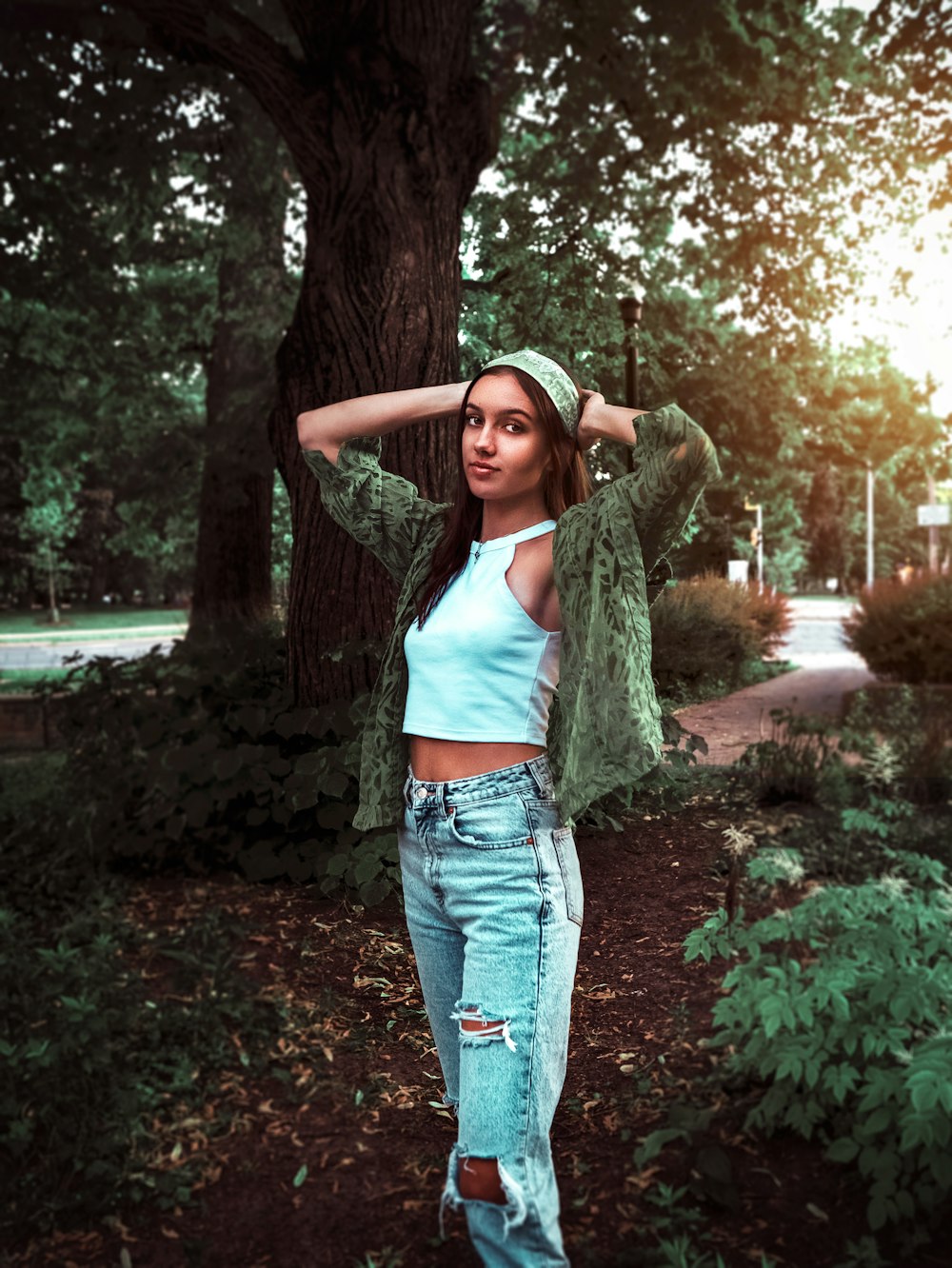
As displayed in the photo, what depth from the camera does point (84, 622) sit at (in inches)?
1640

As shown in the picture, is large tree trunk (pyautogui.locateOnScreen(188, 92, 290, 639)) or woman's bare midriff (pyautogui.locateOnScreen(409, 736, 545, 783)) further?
large tree trunk (pyautogui.locateOnScreen(188, 92, 290, 639))

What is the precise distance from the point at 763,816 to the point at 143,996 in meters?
2.68

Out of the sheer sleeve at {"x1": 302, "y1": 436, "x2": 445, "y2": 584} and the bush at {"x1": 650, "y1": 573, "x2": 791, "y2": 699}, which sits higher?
the sheer sleeve at {"x1": 302, "y1": 436, "x2": 445, "y2": 584}

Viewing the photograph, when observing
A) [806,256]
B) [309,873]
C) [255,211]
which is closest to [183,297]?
[255,211]

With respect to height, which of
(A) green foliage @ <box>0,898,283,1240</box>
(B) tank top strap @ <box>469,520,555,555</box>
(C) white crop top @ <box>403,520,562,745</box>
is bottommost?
(A) green foliage @ <box>0,898,283,1240</box>

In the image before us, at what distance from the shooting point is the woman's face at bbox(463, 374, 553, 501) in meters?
2.30

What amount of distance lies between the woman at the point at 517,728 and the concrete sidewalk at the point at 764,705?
11.4 feet

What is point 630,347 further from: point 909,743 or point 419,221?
point 909,743

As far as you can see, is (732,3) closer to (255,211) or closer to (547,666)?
(255,211)

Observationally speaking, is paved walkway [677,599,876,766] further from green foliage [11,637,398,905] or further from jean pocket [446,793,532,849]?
jean pocket [446,793,532,849]

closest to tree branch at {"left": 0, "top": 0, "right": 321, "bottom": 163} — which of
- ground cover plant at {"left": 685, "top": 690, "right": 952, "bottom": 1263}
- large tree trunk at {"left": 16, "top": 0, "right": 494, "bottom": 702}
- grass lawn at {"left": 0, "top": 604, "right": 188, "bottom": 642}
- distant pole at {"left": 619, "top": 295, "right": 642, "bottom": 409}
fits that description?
large tree trunk at {"left": 16, "top": 0, "right": 494, "bottom": 702}

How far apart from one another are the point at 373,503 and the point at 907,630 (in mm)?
11573

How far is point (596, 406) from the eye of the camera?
7.59 ft

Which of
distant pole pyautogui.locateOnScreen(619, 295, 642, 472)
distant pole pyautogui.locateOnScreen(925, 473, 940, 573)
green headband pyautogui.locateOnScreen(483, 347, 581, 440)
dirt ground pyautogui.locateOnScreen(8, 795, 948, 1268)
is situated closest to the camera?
green headband pyautogui.locateOnScreen(483, 347, 581, 440)
